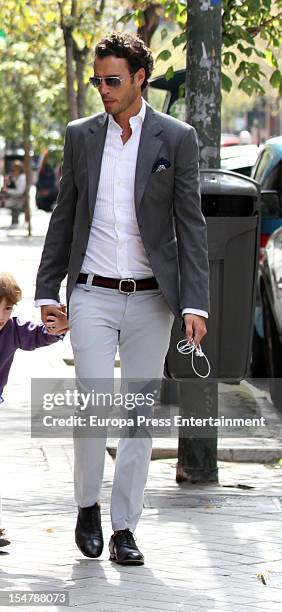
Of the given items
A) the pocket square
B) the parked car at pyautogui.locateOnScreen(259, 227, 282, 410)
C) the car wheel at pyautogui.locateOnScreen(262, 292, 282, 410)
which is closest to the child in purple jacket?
the pocket square

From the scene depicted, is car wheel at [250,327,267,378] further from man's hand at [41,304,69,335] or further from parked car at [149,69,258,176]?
man's hand at [41,304,69,335]

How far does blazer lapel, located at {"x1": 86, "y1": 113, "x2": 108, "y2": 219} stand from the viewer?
18.9ft

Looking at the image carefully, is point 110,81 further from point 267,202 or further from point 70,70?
point 70,70

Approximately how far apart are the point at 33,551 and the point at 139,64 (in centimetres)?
192

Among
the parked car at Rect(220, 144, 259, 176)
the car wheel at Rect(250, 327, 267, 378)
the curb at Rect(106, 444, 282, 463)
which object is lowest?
the car wheel at Rect(250, 327, 267, 378)

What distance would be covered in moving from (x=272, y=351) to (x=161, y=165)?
18.4 feet

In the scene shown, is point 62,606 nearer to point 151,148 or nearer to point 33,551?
point 33,551

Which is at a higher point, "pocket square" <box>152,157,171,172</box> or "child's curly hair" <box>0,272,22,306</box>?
"pocket square" <box>152,157,171,172</box>

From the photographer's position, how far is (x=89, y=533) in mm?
5859

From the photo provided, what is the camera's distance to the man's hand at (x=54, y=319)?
5.88m

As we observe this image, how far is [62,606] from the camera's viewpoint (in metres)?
5.14

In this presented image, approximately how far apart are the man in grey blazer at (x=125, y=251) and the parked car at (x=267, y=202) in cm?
481

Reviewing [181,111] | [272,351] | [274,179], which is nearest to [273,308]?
[272,351]

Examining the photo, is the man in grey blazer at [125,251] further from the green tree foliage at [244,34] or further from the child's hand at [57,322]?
the green tree foliage at [244,34]
